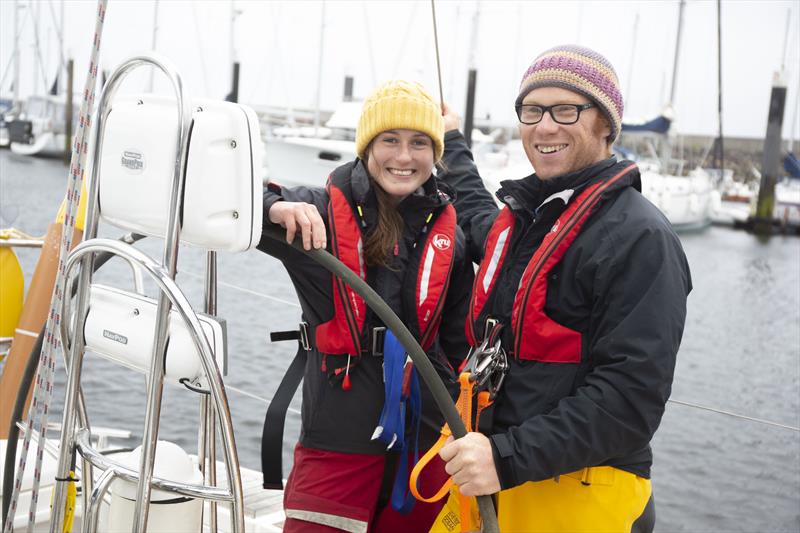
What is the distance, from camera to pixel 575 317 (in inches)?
68.2

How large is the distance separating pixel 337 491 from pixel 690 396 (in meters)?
8.95

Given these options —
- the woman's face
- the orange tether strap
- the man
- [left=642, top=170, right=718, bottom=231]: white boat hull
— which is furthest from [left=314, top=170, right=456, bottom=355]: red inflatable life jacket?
[left=642, top=170, right=718, bottom=231]: white boat hull

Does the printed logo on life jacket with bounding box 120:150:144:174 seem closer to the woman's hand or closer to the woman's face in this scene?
the woman's hand

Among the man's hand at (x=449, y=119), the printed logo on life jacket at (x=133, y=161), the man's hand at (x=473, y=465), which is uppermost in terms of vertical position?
the man's hand at (x=449, y=119)

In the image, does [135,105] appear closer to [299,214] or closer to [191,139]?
[191,139]

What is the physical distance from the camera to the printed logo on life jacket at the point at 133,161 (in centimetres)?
164

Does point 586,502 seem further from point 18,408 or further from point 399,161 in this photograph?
point 18,408

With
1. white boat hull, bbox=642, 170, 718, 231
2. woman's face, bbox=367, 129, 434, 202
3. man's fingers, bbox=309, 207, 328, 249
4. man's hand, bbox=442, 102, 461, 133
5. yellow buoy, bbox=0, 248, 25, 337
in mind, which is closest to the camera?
man's fingers, bbox=309, 207, 328, 249

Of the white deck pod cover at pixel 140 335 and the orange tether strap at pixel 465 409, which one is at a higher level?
the white deck pod cover at pixel 140 335

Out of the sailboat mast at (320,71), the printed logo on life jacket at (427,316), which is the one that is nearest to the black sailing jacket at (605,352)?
the printed logo on life jacket at (427,316)

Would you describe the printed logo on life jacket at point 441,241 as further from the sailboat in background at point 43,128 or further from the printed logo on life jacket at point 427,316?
the sailboat in background at point 43,128

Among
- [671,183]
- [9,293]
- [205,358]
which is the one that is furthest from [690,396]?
[671,183]

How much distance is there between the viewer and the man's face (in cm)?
183

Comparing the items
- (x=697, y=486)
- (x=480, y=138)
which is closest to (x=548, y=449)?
(x=697, y=486)
